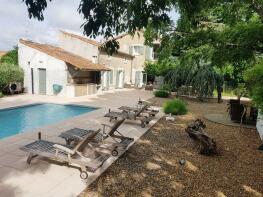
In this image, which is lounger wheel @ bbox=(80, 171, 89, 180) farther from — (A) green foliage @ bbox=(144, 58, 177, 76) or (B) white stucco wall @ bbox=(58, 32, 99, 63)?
(A) green foliage @ bbox=(144, 58, 177, 76)

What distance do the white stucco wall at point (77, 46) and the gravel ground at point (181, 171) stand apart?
1922 cm

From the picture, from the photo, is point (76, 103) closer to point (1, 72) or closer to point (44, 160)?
point (1, 72)

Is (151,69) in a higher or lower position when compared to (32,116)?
higher

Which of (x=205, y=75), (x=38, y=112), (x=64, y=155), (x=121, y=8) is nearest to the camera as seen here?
(x=121, y=8)

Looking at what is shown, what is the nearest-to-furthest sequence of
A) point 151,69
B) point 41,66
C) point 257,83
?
point 257,83
point 41,66
point 151,69

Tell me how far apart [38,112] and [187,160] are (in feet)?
37.0

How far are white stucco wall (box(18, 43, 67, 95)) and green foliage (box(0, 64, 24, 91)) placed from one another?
3.18 feet

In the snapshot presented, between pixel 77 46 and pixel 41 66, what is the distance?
683 cm

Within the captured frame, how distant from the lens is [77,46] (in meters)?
27.5

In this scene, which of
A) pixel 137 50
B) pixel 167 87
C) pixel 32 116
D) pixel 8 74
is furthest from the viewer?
pixel 137 50

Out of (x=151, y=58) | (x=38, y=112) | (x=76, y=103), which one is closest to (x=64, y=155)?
(x=38, y=112)

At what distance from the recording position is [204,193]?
212 inches

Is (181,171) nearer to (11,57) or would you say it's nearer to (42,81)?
(42,81)

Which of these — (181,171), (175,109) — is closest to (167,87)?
(175,109)
